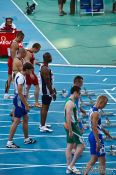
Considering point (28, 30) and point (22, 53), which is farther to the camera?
point (28, 30)

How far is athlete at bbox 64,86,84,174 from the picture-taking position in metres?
9.41

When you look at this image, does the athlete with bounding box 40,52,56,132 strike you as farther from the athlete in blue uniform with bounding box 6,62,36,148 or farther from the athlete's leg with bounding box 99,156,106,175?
the athlete's leg with bounding box 99,156,106,175

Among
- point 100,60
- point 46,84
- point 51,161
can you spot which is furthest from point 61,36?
point 51,161

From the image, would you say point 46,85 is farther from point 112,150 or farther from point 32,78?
point 112,150

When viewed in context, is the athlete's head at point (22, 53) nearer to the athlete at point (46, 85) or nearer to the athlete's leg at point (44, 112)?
the athlete at point (46, 85)

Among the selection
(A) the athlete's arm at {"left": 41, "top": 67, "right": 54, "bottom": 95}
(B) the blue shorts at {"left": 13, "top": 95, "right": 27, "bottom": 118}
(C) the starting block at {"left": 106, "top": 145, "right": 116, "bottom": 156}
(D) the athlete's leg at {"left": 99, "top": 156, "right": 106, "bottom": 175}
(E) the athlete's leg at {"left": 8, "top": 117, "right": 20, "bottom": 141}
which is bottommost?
(C) the starting block at {"left": 106, "top": 145, "right": 116, "bottom": 156}

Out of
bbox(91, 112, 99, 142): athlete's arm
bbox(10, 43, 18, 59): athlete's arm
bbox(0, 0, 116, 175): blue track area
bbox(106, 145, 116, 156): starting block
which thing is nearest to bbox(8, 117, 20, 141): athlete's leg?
bbox(0, 0, 116, 175): blue track area

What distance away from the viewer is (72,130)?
952cm

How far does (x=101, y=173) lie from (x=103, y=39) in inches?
412

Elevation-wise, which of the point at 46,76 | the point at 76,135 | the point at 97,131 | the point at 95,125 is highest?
the point at 46,76

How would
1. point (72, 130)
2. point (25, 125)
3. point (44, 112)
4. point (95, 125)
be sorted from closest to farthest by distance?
point (95, 125) → point (72, 130) → point (25, 125) → point (44, 112)

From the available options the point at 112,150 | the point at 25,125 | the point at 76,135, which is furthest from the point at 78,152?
the point at 25,125

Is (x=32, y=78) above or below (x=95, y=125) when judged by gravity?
above

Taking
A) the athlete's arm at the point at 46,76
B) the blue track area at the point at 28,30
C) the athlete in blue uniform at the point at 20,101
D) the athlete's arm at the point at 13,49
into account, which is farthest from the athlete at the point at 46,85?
the blue track area at the point at 28,30
